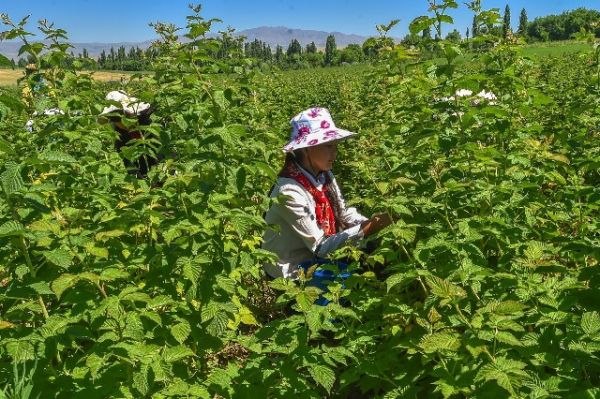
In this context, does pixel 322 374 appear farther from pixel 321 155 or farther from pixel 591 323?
pixel 321 155

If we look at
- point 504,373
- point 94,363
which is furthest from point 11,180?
point 504,373

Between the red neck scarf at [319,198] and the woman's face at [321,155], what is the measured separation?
0.45ft

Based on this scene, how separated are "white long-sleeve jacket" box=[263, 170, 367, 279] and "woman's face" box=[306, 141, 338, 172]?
108 millimetres

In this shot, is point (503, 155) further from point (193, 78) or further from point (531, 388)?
point (193, 78)

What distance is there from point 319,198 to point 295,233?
0.34m

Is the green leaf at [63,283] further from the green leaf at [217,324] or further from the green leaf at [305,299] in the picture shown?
the green leaf at [305,299]

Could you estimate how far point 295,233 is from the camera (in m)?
3.74

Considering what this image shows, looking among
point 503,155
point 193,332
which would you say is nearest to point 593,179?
point 503,155

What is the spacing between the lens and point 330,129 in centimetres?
383

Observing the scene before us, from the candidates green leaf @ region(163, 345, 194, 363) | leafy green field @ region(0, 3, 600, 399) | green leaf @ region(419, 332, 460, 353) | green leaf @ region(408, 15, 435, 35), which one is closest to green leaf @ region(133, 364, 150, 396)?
leafy green field @ region(0, 3, 600, 399)

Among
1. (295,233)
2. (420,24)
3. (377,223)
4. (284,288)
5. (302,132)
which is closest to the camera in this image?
(284,288)

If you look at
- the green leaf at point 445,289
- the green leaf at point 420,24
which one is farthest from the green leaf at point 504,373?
the green leaf at point 420,24

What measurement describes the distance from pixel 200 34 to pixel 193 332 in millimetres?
1984

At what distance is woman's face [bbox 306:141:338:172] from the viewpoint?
3818 millimetres
